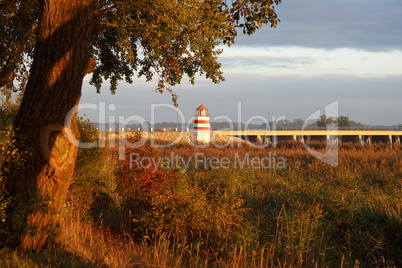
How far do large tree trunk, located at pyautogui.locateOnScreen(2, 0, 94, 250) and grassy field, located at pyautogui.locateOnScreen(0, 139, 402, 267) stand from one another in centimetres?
68

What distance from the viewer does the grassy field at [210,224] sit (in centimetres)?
788

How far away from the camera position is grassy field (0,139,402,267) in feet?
25.8

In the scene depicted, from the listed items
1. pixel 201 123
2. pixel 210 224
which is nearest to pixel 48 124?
pixel 210 224

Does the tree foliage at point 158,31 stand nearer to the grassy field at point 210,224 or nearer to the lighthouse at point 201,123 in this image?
the grassy field at point 210,224

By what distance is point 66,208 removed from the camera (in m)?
10.5

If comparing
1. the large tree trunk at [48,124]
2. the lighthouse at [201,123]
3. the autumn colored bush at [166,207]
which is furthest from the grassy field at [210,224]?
the lighthouse at [201,123]

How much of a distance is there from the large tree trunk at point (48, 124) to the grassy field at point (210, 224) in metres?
0.68

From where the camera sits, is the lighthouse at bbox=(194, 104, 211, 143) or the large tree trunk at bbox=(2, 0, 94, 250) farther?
the lighthouse at bbox=(194, 104, 211, 143)

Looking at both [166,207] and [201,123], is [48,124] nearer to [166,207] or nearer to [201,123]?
[166,207]

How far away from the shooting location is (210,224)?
30.7 feet

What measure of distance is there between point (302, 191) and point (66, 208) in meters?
6.41

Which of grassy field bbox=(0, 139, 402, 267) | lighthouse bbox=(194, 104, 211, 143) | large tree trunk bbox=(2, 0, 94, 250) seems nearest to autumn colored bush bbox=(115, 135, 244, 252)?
grassy field bbox=(0, 139, 402, 267)

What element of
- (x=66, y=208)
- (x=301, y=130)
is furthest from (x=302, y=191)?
(x=301, y=130)

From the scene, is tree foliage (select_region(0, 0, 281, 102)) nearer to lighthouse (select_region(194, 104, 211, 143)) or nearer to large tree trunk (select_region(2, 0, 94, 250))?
large tree trunk (select_region(2, 0, 94, 250))
